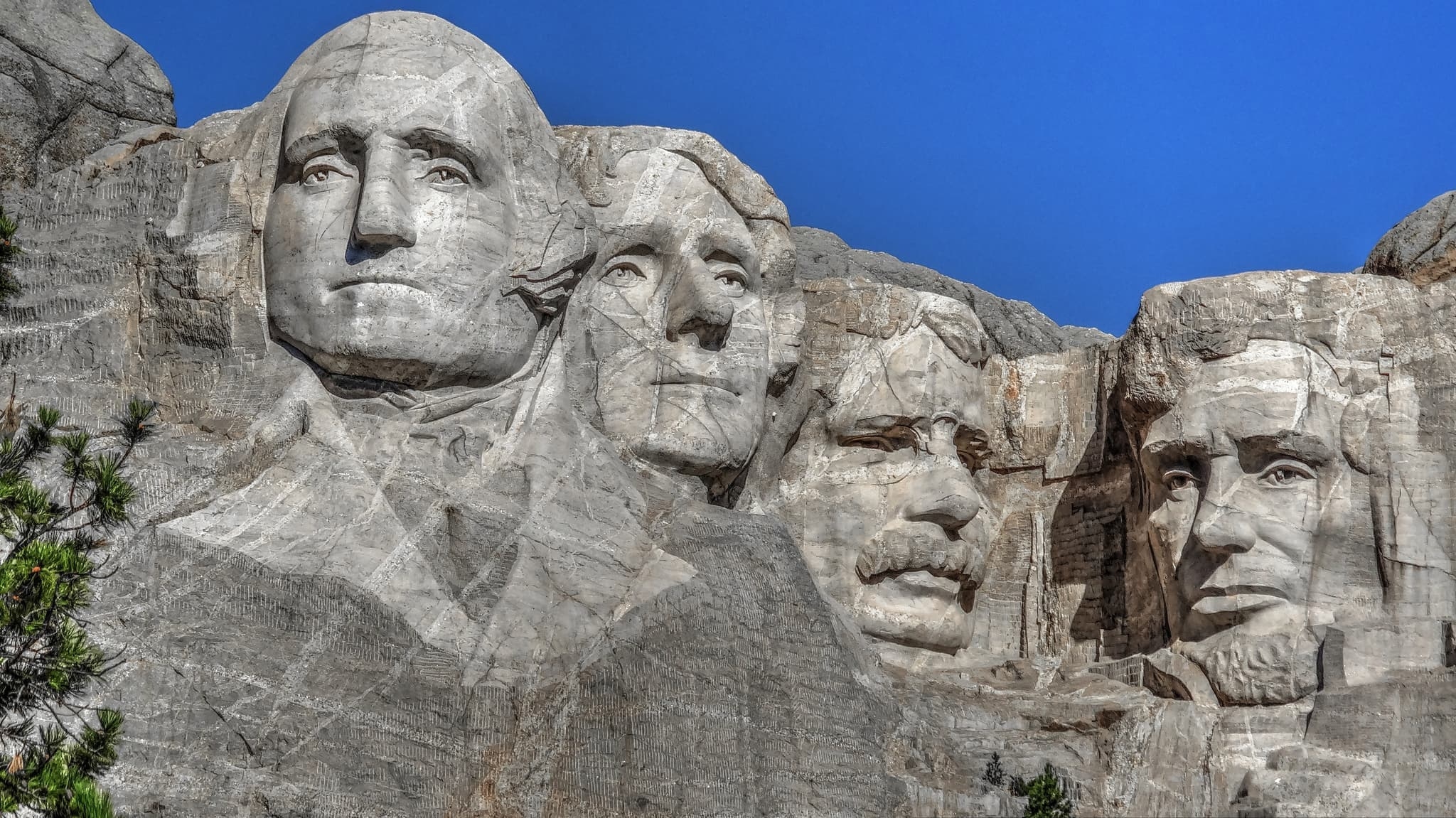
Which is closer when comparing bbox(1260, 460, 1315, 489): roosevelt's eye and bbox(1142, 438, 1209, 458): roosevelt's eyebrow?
bbox(1260, 460, 1315, 489): roosevelt's eye

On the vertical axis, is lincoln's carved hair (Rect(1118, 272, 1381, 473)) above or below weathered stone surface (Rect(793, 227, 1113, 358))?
below

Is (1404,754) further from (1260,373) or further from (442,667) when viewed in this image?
(442,667)

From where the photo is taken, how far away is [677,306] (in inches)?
432

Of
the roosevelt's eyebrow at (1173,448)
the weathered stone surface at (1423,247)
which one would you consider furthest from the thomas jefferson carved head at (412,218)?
the weathered stone surface at (1423,247)

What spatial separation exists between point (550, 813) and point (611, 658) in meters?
0.69

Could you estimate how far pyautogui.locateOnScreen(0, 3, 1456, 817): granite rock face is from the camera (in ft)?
Answer: 29.6

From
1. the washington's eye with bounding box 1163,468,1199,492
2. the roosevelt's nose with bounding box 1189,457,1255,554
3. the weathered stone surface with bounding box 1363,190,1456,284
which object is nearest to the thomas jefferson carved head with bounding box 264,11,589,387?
the washington's eye with bounding box 1163,468,1199,492

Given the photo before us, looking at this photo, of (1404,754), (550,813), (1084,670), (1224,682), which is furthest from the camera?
(1084,670)

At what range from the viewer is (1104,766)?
402 inches

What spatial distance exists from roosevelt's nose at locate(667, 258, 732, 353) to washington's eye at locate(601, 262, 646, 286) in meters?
0.18

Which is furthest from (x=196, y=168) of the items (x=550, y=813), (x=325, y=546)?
(x=550, y=813)

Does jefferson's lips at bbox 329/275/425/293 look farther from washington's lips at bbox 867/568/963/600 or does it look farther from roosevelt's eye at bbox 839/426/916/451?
washington's lips at bbox 867/568/963/600

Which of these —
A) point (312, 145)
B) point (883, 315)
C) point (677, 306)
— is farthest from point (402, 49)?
point (883, 315)

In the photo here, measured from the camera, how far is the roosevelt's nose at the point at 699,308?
10.9m
